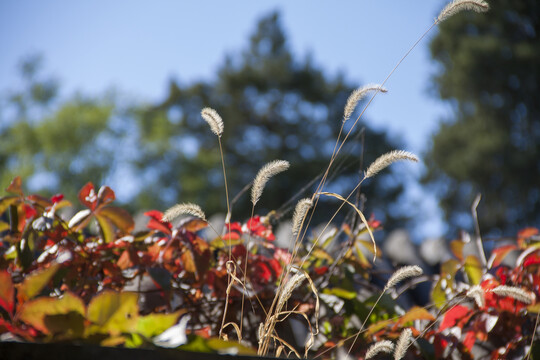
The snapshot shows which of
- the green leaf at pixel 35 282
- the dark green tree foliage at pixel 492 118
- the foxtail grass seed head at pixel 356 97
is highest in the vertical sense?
the foxtail grass seed head at pixel 356 97

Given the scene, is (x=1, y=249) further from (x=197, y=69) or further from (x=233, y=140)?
(x=197, y=69)

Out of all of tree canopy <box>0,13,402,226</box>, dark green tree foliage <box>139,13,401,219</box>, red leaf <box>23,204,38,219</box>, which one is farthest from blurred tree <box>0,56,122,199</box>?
red leaf <box>23,204,38,219</box>

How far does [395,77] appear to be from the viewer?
2.54ft

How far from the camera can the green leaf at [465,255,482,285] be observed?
36.1 inches

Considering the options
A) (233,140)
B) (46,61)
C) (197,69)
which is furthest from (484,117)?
(46,61)

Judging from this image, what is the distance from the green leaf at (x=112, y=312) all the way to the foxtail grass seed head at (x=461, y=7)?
1.85ft

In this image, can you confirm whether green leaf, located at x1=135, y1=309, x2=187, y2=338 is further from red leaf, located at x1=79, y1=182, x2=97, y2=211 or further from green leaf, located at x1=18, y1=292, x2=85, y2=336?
red leaf, located at x1=79, y1=182, x2=97, y2=211

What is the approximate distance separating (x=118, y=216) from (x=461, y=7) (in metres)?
0.61

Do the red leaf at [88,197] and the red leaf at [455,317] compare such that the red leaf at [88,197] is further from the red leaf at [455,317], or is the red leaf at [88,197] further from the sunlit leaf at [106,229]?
the red leaf at [455,317]

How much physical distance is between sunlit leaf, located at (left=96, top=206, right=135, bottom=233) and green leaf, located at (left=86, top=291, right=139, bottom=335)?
14.2 inches

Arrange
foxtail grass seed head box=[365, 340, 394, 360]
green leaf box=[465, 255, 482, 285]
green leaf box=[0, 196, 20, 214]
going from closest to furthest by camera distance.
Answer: foxtail grass seed head box=[365, 340, 394, 360]
green leaf box=[0, 196, 20, 214]
green leaf box=[465, 255, 482, 285]

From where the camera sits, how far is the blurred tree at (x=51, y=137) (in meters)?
19.0

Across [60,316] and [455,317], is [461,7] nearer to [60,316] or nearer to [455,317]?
[455,317]

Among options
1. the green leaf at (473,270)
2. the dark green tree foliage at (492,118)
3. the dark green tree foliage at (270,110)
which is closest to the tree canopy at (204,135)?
the dark green tree foliage at (270,110)
